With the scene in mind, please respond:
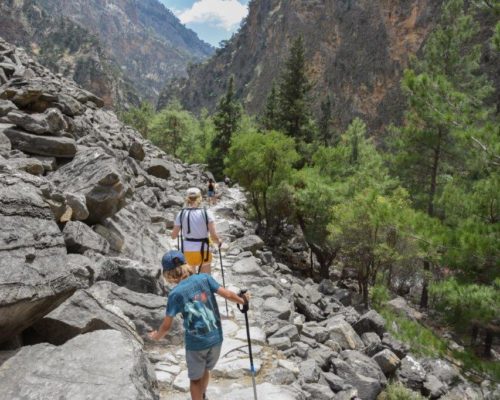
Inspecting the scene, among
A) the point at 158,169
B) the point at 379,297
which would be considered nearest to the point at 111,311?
the point at 379,297

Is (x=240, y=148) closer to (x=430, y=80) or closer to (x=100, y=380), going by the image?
(x=430, y=80)

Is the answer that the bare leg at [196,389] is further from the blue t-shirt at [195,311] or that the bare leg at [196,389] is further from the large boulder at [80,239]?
the large boulder at [80,239]

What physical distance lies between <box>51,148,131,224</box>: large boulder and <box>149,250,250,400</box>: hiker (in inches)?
206

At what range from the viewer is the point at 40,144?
1052 centimetres

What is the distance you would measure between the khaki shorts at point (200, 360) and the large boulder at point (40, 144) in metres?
8.22

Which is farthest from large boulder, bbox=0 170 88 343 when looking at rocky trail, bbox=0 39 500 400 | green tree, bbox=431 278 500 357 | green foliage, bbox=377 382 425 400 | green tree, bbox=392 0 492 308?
green tree, bbox=392 0 492 308

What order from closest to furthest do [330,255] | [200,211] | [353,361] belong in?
[200,211] → [353,361] → [330,255]

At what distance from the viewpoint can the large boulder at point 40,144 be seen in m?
10.3

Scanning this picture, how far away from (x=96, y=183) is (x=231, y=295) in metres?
5.64

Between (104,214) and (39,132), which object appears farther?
(39,132)

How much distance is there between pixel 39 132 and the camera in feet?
35.9

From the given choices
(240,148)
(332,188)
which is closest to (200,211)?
(332,188)

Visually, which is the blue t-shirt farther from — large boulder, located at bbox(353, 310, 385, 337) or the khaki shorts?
large boulder, located at bbox(353, 310, 385, 337)

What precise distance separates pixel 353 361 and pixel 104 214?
20.5ft
